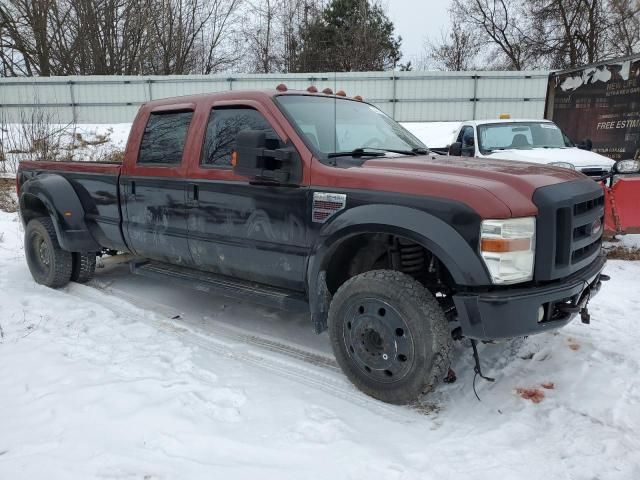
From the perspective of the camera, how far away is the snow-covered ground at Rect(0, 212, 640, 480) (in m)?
2.48

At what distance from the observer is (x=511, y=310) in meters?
2.67

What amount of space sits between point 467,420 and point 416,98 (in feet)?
60.5

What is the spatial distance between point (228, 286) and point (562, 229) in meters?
2.41

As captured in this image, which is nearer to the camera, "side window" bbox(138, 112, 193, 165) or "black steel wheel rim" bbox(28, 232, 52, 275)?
"side window" bbox(138, 112, 193, 165)

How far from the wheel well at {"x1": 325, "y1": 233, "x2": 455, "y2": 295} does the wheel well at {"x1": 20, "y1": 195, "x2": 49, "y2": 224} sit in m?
3.74

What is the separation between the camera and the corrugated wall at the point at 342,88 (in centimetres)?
1955

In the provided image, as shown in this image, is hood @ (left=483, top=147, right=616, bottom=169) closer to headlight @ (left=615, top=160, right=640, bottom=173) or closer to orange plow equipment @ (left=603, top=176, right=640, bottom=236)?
orange plow equipment @ (left=603, top=176, right=640, bottom=236)

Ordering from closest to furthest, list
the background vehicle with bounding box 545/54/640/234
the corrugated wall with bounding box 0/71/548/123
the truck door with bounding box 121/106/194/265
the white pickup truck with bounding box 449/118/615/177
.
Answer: the truck door with bounding box 121/106/194/265
the white pickup truck with bounding box 449/118/615/177
the background vehicle with bounding box 545/54/640/234
the corrugated wall with bounding box 0/71/548/123

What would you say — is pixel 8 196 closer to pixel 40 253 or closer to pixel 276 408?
pixel 40 253

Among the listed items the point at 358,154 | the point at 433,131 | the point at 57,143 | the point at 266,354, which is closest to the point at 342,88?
the point at 433,131

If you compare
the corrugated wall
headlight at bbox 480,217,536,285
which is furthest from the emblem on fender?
the corrugated wall

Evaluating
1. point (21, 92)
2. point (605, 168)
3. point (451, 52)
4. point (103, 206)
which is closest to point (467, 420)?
point (103, 206)

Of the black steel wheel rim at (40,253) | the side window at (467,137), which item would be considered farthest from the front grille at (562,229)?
the side window at (467,137)

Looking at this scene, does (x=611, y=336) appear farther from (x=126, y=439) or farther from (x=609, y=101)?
(x=609, y=101)
